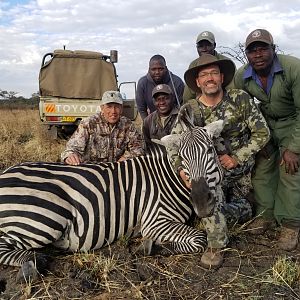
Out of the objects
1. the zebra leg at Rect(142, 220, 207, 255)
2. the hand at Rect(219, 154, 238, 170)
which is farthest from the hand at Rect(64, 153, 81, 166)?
the hand at Rect(219, 154, 238, 170)

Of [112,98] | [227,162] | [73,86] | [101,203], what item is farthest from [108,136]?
[73,86]

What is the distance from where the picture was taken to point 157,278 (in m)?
3.03

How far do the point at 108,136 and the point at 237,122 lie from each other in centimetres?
175

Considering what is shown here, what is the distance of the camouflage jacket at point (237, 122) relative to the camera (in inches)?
147

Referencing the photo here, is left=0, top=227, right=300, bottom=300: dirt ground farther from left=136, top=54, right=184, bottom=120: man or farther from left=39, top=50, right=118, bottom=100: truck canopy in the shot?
left=39, top=50, right=118, bottom=100: truck canopy

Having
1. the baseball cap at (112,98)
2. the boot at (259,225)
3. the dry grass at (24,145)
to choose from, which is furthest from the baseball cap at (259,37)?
the dry grass at (24,145)

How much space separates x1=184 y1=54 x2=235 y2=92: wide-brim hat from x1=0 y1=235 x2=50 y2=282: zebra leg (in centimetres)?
209

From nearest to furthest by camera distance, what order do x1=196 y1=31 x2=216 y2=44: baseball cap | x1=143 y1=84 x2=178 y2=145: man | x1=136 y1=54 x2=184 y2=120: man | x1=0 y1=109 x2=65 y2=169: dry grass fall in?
x1=143 y1=84 x2=178 y2=145: man, x1=196 y1=31 x2=216 y2=44: baseball cap, x1=136 y1=54 x2=184 y2=120: man, x1=0 y1=109 x2=65 y2=169: dry grass

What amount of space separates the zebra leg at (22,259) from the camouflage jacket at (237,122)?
1768 millimetres

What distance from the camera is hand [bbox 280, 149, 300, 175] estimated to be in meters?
3.91

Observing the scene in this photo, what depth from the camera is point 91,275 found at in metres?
3.04

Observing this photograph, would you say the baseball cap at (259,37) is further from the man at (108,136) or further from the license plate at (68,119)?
the license plate at (68,119)

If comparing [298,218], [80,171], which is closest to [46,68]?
[80,171]

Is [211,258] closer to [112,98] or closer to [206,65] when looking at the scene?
[206,65]
